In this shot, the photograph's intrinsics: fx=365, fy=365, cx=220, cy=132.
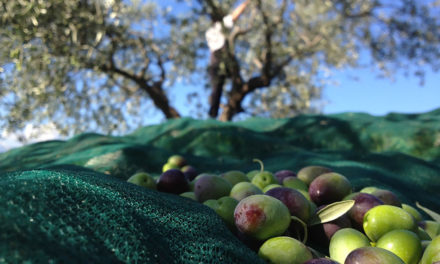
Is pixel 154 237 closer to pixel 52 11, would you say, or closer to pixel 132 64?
pixel 52 11

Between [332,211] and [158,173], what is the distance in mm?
2290

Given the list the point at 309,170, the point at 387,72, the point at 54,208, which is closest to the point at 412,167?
the point at 309,170

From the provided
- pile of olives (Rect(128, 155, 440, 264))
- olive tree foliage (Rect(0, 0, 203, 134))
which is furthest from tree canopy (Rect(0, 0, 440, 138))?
pile of olives (Rect(128, 155, 440, 264))

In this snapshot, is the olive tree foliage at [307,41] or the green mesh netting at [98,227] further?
the olive tree foliage at [307,41]

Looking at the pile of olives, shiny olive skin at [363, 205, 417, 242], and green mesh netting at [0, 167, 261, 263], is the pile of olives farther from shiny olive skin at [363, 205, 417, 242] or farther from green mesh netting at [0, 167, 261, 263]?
green mesh netting at [0, 167, 261, 263]

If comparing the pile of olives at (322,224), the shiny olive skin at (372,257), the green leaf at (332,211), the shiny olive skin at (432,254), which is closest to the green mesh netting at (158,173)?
the pile of olives at (322,224)

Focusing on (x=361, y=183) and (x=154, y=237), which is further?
(x=361, y=183)

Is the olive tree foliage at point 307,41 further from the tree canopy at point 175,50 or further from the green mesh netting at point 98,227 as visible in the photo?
the green mesh netting at point 98,227

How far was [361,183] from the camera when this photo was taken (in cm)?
245

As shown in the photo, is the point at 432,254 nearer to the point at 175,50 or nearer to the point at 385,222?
the point at 385,222

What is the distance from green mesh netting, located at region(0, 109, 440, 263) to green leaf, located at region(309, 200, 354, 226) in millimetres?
449

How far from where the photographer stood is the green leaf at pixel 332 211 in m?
1.43

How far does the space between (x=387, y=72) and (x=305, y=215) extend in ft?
34.8

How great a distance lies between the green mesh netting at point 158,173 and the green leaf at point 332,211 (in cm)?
45
